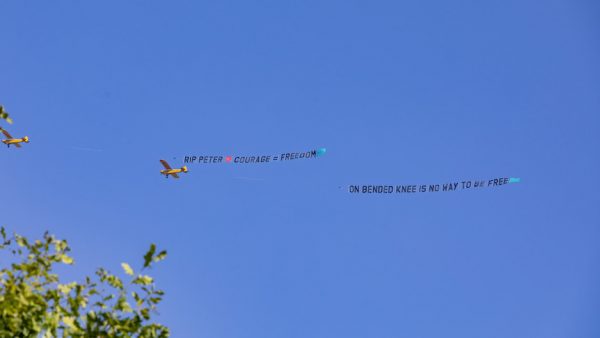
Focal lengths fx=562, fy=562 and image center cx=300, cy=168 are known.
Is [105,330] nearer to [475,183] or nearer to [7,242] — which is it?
[7,242]

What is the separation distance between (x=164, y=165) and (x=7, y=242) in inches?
1898

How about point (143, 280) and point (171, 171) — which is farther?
point (171, 171)

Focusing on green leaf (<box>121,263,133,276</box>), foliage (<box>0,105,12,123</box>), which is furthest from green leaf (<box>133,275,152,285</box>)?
foliage (<box>0,105,12,123</box>)

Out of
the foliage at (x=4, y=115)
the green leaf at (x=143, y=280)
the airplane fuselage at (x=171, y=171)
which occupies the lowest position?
the green leaf at (x=143, y=280)

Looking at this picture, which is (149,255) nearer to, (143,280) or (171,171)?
(143,280)

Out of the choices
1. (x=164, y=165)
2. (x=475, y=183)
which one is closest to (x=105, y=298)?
(x=475, y=183)

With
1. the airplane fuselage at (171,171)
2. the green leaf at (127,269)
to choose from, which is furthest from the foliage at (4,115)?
the airplane fuselage at (171,171)

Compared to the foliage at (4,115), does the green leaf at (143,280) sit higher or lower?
lower

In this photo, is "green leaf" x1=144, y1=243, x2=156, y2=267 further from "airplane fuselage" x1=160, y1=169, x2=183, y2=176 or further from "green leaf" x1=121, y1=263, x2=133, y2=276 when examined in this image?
"airplane fuselage" x1=160, y1=169, x2=183, y2=176

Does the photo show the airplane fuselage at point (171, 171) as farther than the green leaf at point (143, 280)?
Yes

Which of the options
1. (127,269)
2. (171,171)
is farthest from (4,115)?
(171,171)

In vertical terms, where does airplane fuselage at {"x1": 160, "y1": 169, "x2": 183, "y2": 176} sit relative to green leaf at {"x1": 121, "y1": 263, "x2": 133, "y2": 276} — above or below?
above

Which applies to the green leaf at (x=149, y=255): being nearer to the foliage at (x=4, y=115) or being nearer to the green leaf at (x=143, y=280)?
the green leaf at (x=143, y=280)

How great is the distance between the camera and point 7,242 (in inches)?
467
